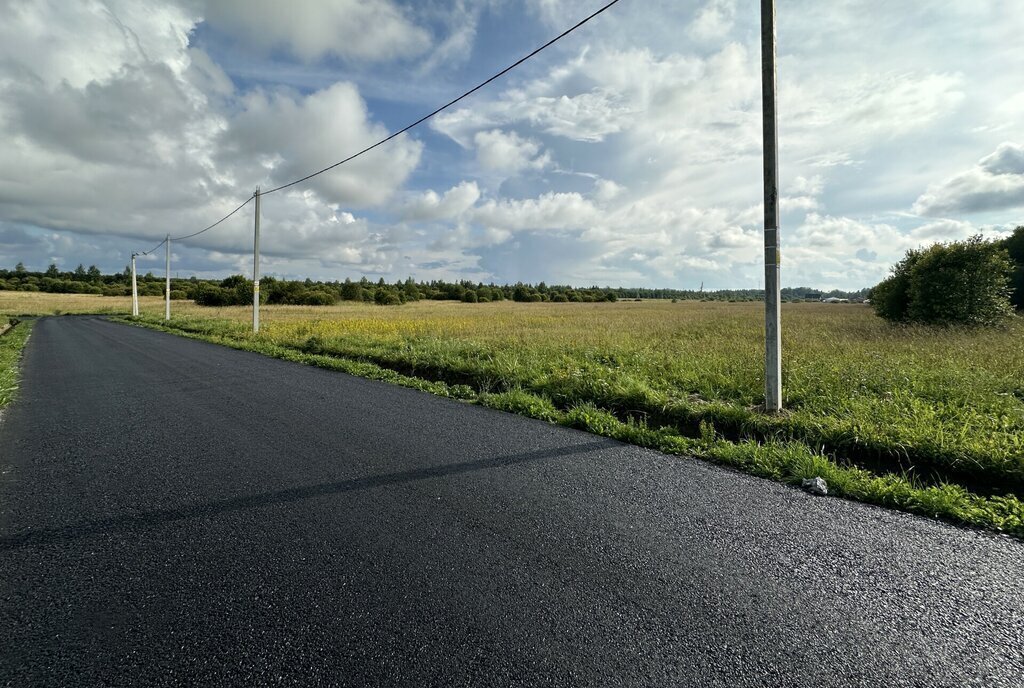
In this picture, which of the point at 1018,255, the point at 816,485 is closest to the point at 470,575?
the point at 816,485

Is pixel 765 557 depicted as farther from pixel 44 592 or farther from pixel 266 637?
pixel 44 592

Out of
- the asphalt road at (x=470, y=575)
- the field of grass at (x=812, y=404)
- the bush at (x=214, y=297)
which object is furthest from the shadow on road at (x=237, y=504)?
the bush at (x=214, y=297)

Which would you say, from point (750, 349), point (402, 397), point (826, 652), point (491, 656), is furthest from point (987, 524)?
point (750, 349)

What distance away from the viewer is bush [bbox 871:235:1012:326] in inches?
731

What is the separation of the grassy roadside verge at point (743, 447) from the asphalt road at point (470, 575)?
0.29 meters

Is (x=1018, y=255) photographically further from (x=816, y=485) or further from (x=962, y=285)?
(x=816, y=485)

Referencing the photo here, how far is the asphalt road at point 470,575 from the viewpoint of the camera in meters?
2.04

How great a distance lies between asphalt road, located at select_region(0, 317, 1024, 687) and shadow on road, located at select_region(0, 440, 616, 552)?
22 millimetres

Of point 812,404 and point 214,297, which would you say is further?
point 214,297

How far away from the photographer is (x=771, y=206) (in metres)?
6.35

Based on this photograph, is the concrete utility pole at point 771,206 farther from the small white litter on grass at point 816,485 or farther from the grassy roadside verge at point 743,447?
the small white litter on grass at point 816,485

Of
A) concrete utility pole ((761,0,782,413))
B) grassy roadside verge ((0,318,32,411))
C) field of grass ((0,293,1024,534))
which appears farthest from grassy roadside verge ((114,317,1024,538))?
grassy roadside verge ((0,318,32,411))

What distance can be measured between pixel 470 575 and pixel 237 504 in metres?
2.10

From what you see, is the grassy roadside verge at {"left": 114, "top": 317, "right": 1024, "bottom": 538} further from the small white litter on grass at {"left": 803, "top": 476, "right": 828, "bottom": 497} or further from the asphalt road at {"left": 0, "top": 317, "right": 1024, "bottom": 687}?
the asphalt road at {"left": 0, "top": 317, "right": 1024, "bottom": 687}
